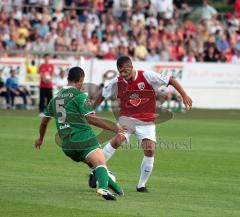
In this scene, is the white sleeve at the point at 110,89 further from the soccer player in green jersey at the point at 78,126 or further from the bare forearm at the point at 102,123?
the bare forearm at the point at 102,123

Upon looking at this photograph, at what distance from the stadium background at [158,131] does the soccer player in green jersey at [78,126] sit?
1.46 feet

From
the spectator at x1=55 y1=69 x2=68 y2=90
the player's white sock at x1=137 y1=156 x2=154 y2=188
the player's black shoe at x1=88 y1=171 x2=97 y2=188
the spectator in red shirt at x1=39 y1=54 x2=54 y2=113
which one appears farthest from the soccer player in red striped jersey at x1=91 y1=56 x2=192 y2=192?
the spectator at x1=55 y1=69 x2=68 y2=90

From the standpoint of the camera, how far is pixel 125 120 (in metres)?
14.2

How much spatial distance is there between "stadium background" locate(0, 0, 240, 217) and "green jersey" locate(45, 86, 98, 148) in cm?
83

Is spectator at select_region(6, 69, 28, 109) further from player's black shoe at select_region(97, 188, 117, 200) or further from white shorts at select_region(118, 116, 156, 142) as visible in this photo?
player's black shoe at select_region(97, 188, 117, 200)

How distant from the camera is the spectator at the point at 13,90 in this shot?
109 feet

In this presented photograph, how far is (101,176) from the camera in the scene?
12.4 meters

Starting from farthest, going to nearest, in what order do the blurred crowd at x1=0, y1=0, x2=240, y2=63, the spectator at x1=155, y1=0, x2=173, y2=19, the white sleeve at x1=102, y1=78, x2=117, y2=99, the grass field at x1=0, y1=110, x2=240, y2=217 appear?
the spectator at x1=155, y1=0, x2=173, y2=19
the blurred crowd at x1=0, y1=0, x2=240, y2=63
the white sleeve at x1=102, y1=78, x2=117, y2=99
the grass field at x1=0, y1=110, x2=240, y2=217

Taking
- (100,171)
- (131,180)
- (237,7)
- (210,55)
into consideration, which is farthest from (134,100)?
(237,7)

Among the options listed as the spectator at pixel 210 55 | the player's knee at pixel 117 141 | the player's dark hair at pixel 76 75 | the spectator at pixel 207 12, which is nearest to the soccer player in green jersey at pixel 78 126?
the player's dark hair at pixel 76 75

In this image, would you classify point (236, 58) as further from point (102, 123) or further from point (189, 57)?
point (102, 123)

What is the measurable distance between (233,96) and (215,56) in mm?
2151

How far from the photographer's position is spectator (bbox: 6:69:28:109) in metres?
33.1

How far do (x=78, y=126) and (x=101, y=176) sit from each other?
0.77 meters
